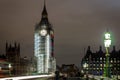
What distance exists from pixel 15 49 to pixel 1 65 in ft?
386

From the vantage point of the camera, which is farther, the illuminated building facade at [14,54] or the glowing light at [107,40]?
the illuminated building facade at [14,54]

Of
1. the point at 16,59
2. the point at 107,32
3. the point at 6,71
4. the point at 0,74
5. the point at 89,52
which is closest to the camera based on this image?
the point at 107,32

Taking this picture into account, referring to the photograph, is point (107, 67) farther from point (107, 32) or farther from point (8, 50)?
point (8, 50)

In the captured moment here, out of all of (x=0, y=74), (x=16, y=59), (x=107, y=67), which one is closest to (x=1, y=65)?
(x=0, y=74)

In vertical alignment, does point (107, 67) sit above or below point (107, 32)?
below

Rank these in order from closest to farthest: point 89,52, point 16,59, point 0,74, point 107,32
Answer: point 107,32
point 0,74
point 16,59
point 89,52

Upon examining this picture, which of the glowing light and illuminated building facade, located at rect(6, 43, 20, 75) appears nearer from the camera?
the glowing light

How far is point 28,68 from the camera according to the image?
15675cm

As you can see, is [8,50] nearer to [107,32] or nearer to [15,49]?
[15,49]

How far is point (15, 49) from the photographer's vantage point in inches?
5950

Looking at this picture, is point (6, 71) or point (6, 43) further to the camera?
point (6, 43)

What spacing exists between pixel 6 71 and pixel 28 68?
397ft

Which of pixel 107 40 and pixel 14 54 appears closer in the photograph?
pixel 107 40

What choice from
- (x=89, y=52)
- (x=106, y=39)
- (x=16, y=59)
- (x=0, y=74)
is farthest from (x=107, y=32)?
(x=89, y=52)
